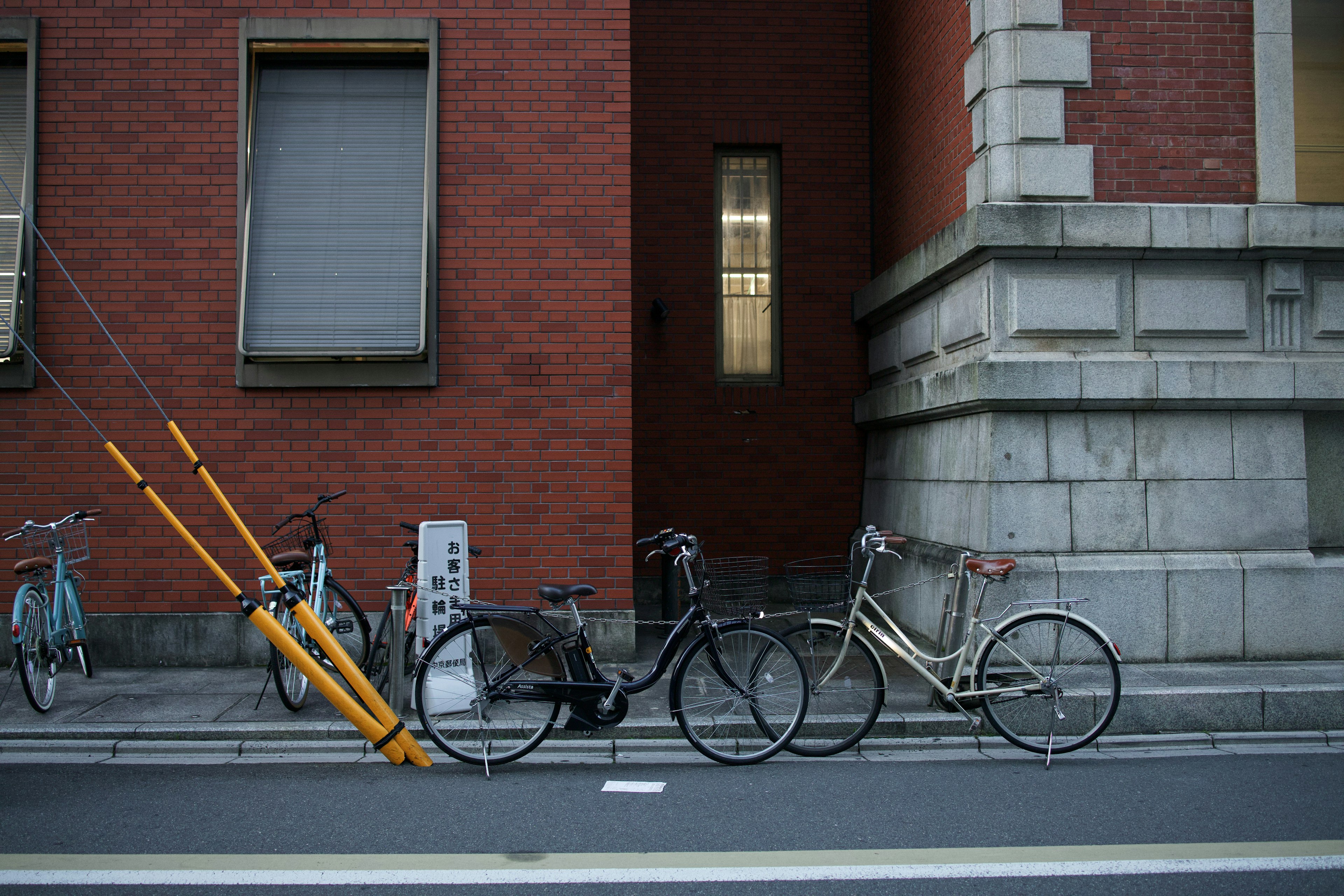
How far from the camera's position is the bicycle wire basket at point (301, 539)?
6.50 meters

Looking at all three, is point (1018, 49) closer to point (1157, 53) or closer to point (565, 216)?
point (1157, 53)

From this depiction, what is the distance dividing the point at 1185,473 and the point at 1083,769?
302cm

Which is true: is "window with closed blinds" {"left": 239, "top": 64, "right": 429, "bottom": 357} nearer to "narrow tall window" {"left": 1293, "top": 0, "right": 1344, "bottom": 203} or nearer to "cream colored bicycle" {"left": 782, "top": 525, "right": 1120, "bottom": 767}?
"cream colored bicycle" {"left": 782, "top": 525, "right": 1120, "bottom": 767}

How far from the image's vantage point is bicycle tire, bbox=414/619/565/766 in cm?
512

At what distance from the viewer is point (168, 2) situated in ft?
24.4

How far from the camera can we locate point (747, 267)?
1015 cm

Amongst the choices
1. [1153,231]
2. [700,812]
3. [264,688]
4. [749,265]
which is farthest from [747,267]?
[700,812]

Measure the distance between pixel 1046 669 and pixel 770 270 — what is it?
601 cm

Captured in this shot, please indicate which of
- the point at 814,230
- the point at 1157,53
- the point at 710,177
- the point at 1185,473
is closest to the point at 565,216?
the point at 710,177

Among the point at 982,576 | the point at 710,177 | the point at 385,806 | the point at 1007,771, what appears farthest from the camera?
the point at 710,177

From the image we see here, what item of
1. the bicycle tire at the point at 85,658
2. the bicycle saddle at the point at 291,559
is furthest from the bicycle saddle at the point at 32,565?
the bicycle saddle at the point at 291,559

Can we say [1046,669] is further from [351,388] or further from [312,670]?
[351,388]

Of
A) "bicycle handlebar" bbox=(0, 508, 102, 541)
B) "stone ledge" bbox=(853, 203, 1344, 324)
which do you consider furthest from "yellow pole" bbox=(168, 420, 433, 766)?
"stone ledge" bbox=(853, 203, 1344, 324)

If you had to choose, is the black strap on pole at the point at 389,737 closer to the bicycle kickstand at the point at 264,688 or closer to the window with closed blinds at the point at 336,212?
the bicycle kickstand at the point at 264,688
